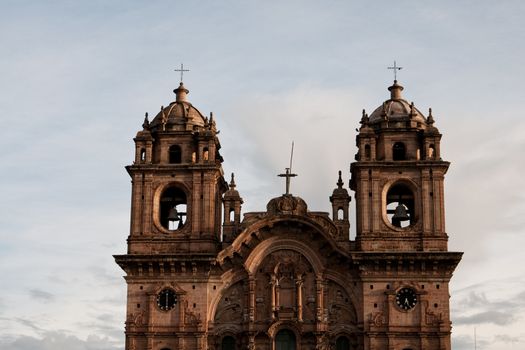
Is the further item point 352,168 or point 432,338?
point 352,168

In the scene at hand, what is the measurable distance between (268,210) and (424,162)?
808 centimetres

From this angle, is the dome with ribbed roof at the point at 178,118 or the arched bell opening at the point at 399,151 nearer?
the arched bell opening at the point at 399,151

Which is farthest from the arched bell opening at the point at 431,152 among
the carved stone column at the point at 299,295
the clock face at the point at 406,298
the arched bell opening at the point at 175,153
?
the arched bell opening at the point at 175,153

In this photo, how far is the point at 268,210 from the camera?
55312mm

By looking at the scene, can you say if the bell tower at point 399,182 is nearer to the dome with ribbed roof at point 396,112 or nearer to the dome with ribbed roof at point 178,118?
the dome with ribbed roof at point 396,112

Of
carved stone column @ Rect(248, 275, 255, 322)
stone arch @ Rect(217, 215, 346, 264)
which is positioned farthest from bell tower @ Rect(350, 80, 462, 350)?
carved stone column @ Rect(248, 275, 255, 322)

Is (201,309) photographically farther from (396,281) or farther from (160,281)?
(396,281)

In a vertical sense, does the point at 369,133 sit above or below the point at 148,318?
above

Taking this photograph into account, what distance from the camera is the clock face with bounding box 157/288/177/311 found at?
54469mm

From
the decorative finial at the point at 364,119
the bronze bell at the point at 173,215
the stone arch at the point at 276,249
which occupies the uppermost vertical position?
the decorative finial at the point at 364,119

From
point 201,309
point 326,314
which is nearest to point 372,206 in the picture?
point 326,314

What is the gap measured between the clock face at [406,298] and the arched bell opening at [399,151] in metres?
6.97

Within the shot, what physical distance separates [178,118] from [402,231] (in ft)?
42.6

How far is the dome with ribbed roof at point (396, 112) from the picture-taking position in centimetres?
5738
